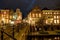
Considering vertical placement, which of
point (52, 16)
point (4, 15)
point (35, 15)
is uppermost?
point (4, 15)

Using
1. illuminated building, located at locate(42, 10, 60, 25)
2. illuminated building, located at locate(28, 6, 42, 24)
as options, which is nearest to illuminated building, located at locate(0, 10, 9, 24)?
illuminated building, located at locate(28, 6, 42, 24)

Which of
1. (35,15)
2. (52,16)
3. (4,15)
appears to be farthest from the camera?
(4,15)

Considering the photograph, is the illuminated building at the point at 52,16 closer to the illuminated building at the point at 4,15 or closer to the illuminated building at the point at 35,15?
the illuminated building at the point at 35,15

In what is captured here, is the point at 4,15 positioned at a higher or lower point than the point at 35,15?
higher

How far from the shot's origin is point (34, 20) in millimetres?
72562

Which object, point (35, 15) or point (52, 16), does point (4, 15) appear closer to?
point (35, 15)

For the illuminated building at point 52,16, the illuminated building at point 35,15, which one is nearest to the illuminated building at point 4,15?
the illuminated building at point 35,15

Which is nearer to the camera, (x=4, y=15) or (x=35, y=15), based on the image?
(x=35, y=15)

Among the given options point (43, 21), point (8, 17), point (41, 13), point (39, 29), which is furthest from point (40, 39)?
point (8, 17)

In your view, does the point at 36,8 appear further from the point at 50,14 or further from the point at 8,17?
the point at 8,17

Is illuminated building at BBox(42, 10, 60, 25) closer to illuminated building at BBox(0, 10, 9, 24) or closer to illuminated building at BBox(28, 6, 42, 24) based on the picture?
illuminated building at BBox(28, 6, 42, 24)

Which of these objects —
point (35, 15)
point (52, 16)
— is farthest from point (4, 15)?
point (52, 16)

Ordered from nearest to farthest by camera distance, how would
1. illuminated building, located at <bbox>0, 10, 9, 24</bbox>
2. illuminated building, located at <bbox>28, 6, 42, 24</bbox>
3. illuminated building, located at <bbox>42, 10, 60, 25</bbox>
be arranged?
1. illuminated building, located at <bbox>28, 6, 42, 24</bbox>
2. illuminated building, located at <bbox>42, 10, 60, 25</bbox>
3. illuminated building, located at <bbox>0, 10, 9, 24</bbox>

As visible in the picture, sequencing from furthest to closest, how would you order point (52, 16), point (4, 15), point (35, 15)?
point (4, 15) < point (52, 16) < point (35, 15)
